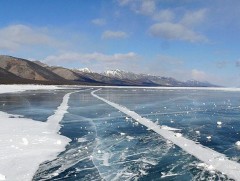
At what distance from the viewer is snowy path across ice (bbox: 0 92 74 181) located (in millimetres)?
8359

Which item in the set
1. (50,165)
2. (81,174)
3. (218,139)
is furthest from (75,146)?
(218,139)

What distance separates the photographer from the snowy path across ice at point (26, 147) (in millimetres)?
8359

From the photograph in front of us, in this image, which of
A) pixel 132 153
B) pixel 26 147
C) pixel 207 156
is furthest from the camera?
pixel 26 147

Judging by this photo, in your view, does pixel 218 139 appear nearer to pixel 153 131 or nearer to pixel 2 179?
pixel 153 131

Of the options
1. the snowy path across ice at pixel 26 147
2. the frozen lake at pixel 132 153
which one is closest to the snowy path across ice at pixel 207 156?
the frozen lake at pixel 132 153

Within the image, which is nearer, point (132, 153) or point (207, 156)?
point (207, 156)

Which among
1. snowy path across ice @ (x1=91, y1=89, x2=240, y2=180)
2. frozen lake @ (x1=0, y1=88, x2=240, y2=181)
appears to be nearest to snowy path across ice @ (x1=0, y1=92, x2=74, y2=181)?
frozen lake @ (x1=0, y1=88, x2=240, y2=181)

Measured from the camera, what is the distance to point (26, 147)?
10.8 meters

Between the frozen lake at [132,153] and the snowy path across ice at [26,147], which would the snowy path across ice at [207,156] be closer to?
the frozen lake at [132,153]

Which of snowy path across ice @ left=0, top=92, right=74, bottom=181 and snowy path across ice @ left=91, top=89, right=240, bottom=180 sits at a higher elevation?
snowy path across ice @ left=91, top=89, right=240, bottom=180

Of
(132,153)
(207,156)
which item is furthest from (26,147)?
(207,156)

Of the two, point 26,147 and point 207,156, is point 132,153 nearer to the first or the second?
point 207,156

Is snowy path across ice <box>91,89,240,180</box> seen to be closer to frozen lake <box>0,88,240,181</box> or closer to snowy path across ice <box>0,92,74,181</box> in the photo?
frozen lake <box>0,88,240,181</box>

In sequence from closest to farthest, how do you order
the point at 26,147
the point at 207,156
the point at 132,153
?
1. the point at 207,156
2. the point at 132,153
3. the point at 26,147
